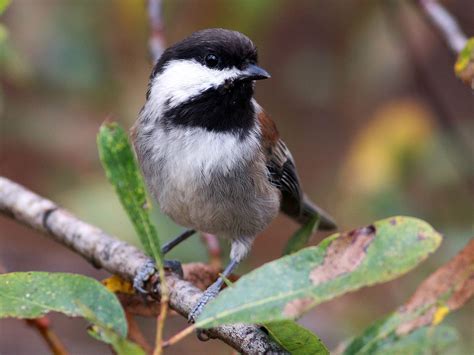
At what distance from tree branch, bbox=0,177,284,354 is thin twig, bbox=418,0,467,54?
136 cm

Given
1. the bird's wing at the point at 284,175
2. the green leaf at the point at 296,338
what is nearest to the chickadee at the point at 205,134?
the bird's wing at the point at 284,175

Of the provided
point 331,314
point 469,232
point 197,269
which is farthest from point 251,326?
point 331,314

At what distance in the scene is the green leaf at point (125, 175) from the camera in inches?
54.7

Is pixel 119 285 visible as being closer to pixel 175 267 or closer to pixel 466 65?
pixel 175 267

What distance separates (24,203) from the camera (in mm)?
2689

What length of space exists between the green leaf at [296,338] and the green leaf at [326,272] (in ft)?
0.56

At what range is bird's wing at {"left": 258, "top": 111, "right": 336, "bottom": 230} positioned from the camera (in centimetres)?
303

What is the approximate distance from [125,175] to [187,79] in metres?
1.36

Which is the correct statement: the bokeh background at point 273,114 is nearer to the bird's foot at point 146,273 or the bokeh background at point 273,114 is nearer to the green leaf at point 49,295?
the bird's foot at point 146,273

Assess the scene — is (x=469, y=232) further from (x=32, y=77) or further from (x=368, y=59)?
(x=32, y=77)

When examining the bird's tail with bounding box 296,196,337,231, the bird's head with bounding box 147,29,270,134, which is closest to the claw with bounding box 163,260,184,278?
the bird's head with bounding box 147,29,270,134

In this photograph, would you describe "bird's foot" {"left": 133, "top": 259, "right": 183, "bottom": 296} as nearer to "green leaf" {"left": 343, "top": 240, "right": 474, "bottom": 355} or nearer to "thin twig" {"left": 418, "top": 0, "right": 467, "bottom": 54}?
"green leaf" {"left": 343, "top": 240, "right": 474, "bottom": 355}

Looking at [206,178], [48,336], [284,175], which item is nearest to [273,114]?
[284,175]

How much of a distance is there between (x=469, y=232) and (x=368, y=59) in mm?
1419
